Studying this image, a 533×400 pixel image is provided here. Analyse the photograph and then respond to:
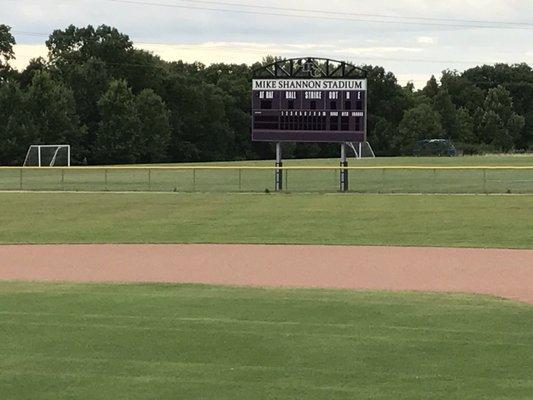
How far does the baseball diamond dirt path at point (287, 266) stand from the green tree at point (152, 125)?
61.7 m

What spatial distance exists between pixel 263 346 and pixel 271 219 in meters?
14.4

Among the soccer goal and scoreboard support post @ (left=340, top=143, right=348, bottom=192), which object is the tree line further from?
A: scoreboard support post @ (left=340, top=143, right=348, bottom=192)

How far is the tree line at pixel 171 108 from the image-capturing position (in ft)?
233

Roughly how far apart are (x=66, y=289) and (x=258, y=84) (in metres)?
18.2

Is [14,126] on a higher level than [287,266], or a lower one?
higher

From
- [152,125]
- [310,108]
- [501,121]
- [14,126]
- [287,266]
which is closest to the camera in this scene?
[287,266]

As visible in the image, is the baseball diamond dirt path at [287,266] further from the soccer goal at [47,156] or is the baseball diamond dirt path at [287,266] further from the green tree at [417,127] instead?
the green tree at [417,127]

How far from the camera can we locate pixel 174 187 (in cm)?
3366

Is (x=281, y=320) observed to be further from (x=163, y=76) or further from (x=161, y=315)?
(x=163, y=76)

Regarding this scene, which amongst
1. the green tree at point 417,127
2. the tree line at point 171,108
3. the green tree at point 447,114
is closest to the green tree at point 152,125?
the tree line at point 171,108

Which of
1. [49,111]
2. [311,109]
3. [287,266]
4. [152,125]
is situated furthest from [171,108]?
[287,266]

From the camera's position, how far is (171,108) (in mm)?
87875

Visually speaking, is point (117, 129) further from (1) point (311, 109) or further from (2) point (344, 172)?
(1) point (311, 109)

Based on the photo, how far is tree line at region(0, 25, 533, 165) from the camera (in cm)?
7088
